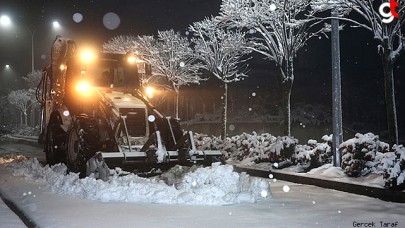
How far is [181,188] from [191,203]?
845 mm

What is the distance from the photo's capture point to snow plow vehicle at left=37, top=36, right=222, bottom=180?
10125 mm

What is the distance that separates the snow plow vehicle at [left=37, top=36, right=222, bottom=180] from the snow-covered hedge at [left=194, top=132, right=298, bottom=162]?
3.95 meters

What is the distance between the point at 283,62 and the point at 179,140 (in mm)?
8864

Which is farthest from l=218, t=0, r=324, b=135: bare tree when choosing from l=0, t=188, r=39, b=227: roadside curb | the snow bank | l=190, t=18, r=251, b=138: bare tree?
l=0, t=188, r=39, b=227: roadside curb

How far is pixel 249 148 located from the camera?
16641 millimetres

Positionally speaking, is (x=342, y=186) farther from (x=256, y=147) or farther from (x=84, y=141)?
(x=84, y=141)

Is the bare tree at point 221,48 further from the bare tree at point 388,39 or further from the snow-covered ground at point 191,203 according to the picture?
the snow-covered ground at point 191,203

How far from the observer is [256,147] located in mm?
15883

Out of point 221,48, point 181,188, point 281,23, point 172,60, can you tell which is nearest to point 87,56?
point 181,188

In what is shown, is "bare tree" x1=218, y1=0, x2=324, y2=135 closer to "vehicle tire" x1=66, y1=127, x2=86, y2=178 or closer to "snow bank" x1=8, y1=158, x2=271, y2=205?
"vehicle tire" x1=66, y1=127, x2=86, y2=178

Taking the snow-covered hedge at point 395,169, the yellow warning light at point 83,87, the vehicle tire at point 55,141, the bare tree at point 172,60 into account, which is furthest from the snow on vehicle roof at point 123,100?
the bare tree at point 172,60

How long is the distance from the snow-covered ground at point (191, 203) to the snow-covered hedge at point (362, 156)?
1162 millimetres

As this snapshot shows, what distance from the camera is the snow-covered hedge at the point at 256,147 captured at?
1445cm

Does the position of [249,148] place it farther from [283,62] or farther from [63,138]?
[63,138]
